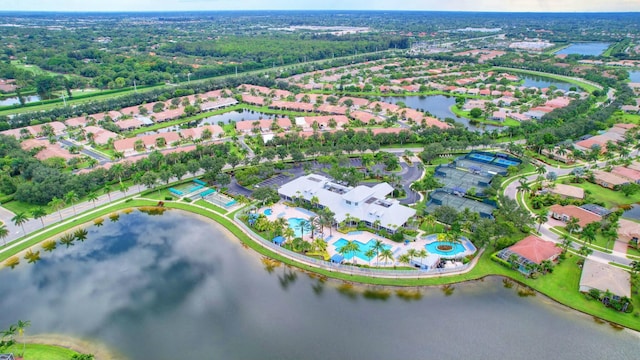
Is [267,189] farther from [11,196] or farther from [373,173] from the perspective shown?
[11,196]

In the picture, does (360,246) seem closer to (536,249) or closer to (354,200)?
(354,200)

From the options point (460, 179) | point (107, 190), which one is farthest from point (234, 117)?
point (460, 179)

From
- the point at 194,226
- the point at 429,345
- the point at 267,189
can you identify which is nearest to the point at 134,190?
the point at 194,226

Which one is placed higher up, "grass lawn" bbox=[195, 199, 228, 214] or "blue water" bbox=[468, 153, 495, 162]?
"blue water" bbox=[468, 153, 495, 162]

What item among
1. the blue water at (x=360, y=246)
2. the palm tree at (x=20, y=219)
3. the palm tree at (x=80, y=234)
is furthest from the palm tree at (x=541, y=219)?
the palm tree at (x=20, y=219)

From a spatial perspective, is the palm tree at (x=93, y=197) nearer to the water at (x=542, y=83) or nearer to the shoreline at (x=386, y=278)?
the shoreline at (x=386, y=278)

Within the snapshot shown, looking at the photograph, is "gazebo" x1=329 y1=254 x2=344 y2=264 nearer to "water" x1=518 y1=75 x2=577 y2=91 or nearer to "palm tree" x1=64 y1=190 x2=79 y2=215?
"palm tree" x1=64 y1=190 x2=79 y2=215

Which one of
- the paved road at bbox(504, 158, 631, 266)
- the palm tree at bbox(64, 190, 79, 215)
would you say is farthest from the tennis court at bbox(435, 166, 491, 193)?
the palm tree at bbox(64, 190, 79, 215)
